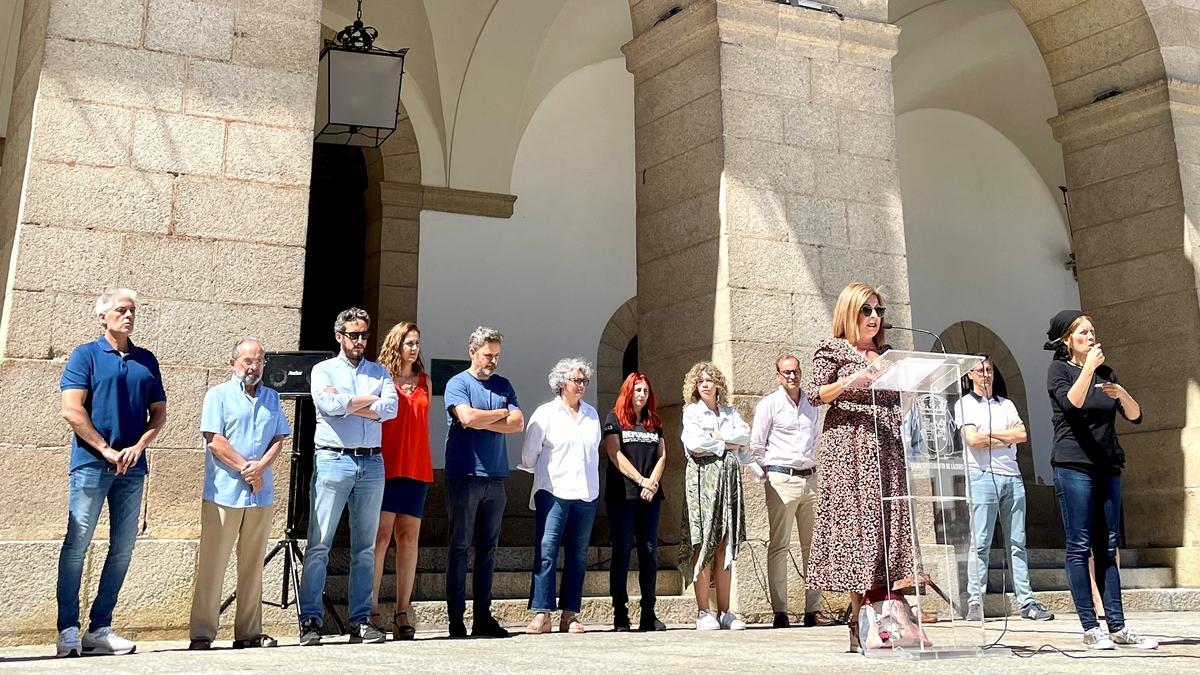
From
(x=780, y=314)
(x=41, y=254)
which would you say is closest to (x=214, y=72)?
(x=41, y=254)

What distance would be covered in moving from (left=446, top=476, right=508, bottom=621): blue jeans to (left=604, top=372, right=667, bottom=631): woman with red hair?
2.18 feet

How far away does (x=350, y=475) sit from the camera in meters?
5.06

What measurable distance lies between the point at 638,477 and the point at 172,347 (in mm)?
2299

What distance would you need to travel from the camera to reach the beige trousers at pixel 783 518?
6.41 metres

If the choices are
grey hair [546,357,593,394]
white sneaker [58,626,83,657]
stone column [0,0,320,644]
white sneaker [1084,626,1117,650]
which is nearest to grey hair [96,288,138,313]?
stone column [0,0,320,644]

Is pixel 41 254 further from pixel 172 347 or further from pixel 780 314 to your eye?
pixel 780 314

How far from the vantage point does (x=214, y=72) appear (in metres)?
5.71

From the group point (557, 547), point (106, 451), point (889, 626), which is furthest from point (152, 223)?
point (889, 626)

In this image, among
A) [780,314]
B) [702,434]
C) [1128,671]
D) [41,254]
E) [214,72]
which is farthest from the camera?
[780,314]

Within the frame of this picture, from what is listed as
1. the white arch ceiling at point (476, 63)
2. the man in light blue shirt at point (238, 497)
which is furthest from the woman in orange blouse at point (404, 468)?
the white arch ceiling at point (476, 63)

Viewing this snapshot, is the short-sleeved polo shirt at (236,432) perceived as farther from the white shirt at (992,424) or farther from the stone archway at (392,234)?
the stone archway at (392,234)

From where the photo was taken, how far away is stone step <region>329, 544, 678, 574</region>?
6.75 metres

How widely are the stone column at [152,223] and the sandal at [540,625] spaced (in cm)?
138

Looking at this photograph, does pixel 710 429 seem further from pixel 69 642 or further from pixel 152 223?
pixel 69 642
